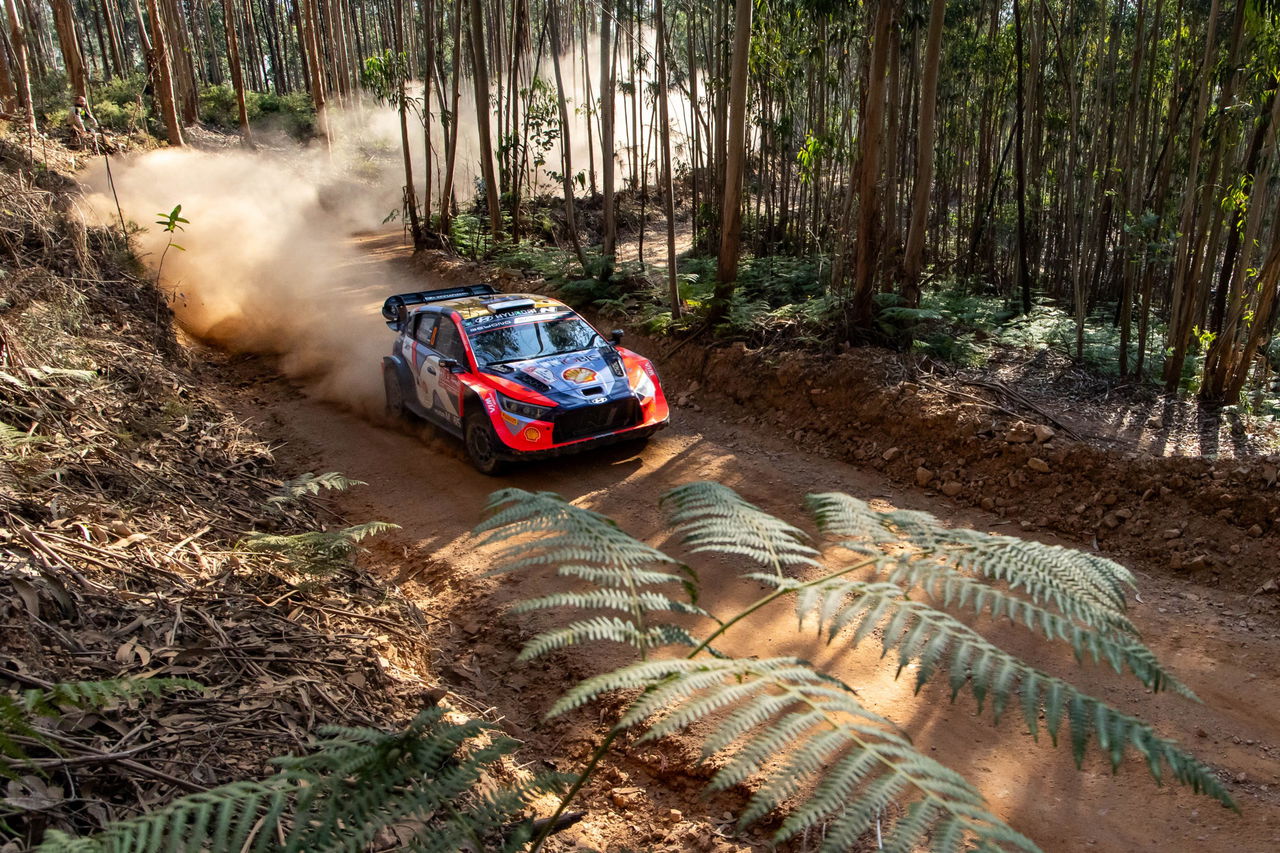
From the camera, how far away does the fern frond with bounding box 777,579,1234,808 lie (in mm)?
1845

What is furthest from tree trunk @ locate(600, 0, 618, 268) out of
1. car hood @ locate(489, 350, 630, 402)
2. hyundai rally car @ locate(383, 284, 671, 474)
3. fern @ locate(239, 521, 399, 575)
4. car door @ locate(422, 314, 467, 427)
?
fern @ locate(239, 521, 399, 575)

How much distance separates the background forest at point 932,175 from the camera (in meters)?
10.4

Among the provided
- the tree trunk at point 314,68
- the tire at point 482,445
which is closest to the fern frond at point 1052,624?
the tire at point 482,445

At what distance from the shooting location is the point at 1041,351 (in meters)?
12.0

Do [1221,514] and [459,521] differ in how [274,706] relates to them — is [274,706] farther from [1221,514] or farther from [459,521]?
[1221,514]

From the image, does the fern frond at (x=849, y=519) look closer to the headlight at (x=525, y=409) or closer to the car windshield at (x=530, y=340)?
the headlight at (x=525, y=409)

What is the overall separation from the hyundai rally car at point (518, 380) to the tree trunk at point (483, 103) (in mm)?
8927

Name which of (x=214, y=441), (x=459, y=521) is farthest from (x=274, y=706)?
(x=214, y=441)

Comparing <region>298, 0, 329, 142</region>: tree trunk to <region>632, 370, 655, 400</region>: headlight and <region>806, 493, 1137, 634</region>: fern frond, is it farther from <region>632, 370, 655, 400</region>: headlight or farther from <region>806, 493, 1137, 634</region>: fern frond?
<region>806, 493, 1137, 634</region>: fern frond

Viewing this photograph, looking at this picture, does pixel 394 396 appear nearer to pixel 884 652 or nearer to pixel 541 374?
pixel 541 374

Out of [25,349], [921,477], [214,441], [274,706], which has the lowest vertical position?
[921,477]

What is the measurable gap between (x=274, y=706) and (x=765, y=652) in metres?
3.29

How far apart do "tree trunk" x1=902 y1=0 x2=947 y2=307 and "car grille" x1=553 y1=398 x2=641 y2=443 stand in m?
4.85

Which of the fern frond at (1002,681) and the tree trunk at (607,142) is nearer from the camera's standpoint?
the fern frond at (1002,681)
